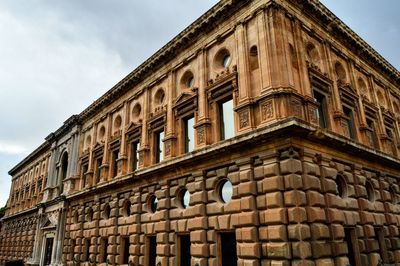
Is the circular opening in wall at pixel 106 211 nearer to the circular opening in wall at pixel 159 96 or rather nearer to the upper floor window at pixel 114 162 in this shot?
the upper floor window at pixel 114 162

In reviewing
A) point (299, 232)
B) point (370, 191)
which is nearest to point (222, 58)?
point (299, 232)

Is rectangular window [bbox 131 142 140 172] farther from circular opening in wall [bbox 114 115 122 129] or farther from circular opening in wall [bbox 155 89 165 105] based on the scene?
circular opening in wall [bbox 155 89 165 105]

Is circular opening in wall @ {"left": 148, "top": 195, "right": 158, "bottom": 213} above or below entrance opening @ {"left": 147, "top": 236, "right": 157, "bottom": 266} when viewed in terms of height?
above

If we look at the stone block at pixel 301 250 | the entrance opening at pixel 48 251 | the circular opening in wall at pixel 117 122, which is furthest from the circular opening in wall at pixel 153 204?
the entrance opening at pixel 48 251

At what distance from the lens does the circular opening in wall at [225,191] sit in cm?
1251

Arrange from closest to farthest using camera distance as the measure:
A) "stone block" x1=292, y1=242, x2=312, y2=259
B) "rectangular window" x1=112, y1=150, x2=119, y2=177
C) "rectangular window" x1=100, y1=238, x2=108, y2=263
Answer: "stone block" x1=292, y1=242, x2=312, y2=259 < "rectangular window" x1=100, y1=238, x2=108, y2=263 < "rectangular window" x1=112, y1=150, x2=119, y2=177

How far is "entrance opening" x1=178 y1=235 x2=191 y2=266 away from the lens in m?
13.6

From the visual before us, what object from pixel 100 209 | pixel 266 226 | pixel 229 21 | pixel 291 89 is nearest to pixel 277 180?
pixel 266 226

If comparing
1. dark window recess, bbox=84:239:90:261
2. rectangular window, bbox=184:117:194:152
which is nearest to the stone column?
rectangular window, bbox=184:117:194:152

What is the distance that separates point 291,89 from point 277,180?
352cm

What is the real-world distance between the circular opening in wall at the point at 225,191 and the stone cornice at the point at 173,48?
7.66 meters

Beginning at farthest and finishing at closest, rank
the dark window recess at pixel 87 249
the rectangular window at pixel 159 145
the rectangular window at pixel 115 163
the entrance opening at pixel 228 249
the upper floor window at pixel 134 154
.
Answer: the rectangular window at pixel 115 163, the dark window recess at pixel 87 249, the upper floor window at pixel 134 154, the rectangular window at pixel 159 145, the entrance opening at pixel 228 249

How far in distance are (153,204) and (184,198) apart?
262cm

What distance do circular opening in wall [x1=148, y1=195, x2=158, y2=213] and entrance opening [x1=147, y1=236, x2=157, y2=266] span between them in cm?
137
